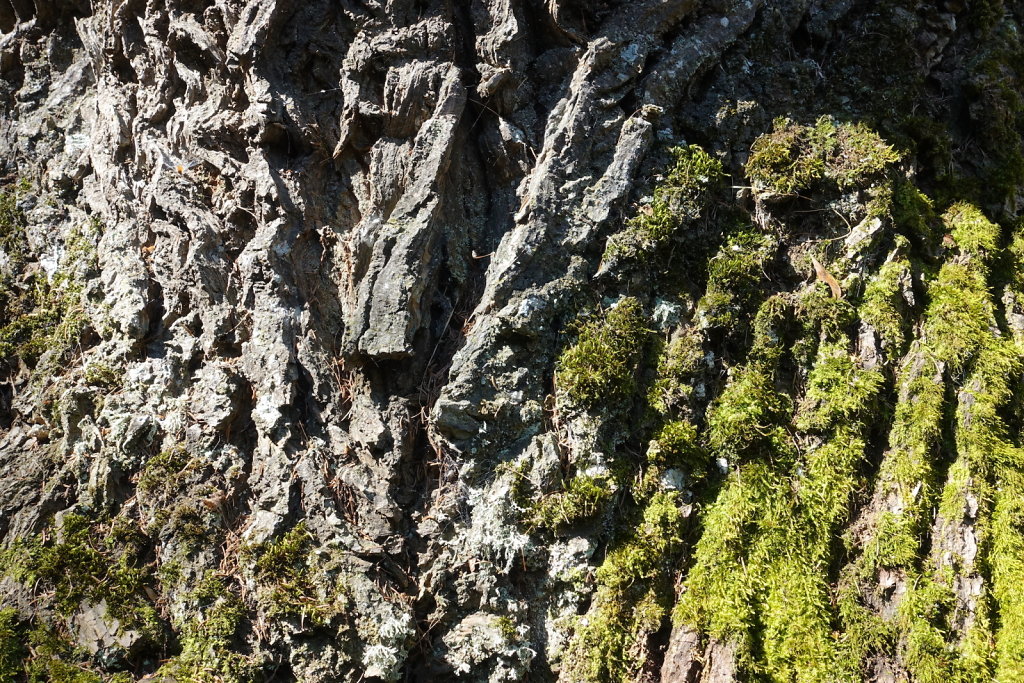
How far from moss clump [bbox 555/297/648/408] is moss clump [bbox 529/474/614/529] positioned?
17.7 inches

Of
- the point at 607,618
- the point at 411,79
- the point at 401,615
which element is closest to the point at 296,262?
the point at 411,79

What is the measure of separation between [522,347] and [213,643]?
2.33m

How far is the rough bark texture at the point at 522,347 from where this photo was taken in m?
3.62

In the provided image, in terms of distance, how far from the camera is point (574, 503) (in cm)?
377

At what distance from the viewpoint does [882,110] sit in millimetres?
4523

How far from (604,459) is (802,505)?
1114 mm


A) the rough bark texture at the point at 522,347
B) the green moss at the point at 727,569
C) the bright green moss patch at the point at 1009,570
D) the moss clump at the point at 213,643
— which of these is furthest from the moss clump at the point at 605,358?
the moss clump at the point at 213,643

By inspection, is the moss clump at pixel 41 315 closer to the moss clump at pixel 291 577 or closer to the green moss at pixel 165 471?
the green moss at pixel 165 471

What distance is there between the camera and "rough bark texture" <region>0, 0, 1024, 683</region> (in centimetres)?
362

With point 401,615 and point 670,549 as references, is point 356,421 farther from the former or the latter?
point 670,549

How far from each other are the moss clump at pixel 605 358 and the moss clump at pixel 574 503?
449mm

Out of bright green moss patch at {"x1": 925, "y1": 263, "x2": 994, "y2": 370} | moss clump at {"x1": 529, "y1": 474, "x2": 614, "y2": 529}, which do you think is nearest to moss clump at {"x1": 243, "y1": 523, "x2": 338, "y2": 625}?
moss clump at {"x1": 529, "y1": 474, "x2": 614, "y2": 529}

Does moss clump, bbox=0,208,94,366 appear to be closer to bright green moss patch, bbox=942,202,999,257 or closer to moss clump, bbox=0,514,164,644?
moss clump, bbox=0,514,164,644

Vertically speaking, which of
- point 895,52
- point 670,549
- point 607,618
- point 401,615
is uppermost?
point 895,52
